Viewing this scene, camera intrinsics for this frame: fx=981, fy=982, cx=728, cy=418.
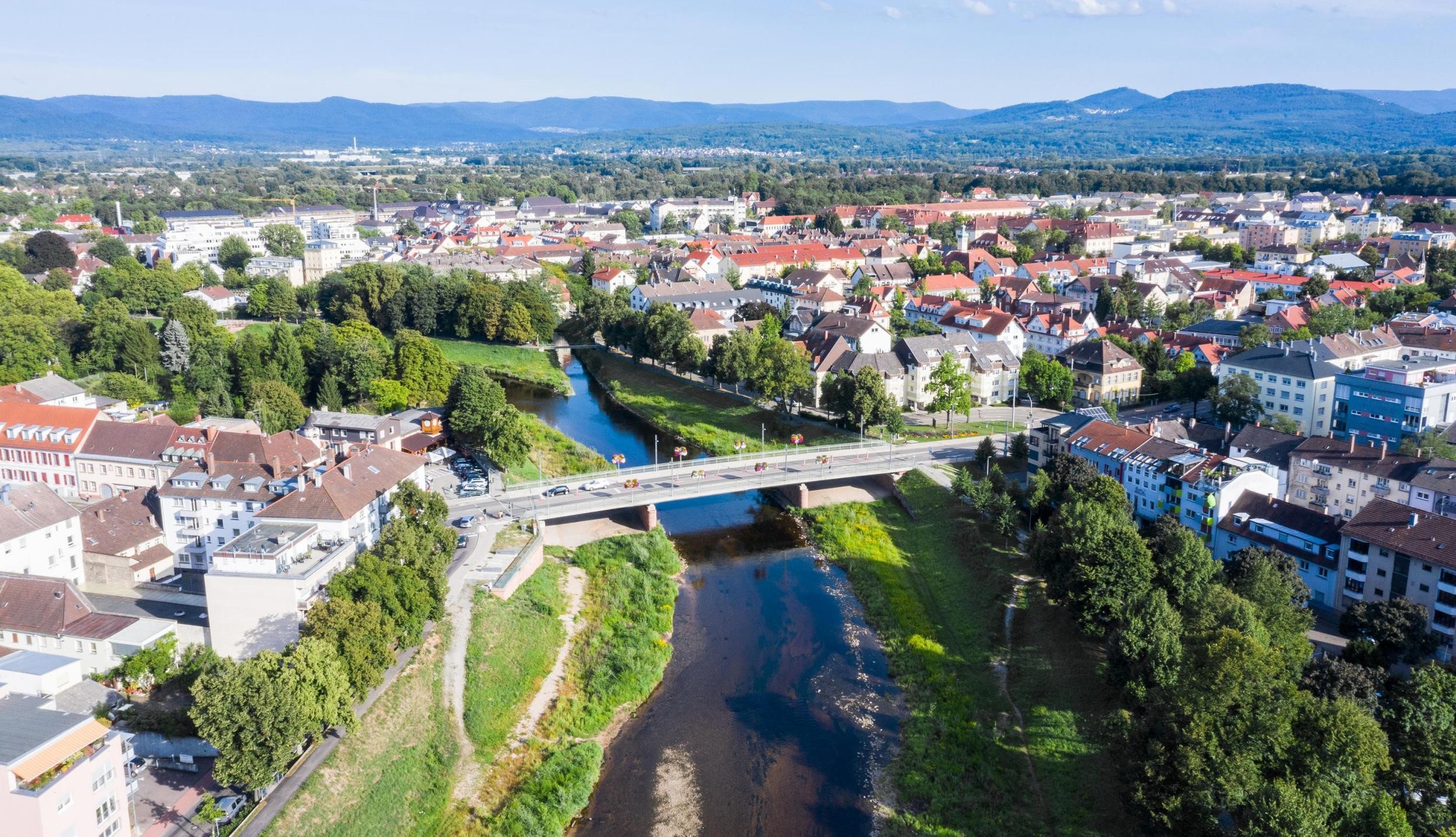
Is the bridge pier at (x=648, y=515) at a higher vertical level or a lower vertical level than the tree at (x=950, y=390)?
lower

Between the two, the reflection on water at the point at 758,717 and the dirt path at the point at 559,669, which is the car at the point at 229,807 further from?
the reflection on water at the point at 758,717

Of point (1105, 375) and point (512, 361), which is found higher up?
point (1105, 375)

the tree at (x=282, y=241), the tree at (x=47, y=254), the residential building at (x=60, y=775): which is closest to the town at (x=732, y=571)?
the residential building at (x=60, y=775)

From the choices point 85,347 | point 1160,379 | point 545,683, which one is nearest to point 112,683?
point 545,683

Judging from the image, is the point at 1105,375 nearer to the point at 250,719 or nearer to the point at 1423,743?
the point at 1423,743

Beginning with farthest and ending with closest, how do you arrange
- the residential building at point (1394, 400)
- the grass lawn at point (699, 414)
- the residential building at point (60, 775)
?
the grass lawn at point (699, 414)
the residential building at point (1394, 400)
the residential building at point (60, 775)

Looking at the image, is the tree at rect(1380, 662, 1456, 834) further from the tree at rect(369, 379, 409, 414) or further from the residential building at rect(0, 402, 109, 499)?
the tree at rect(369, 379, 409, 414)

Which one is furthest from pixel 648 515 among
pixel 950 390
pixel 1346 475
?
pixel 1346 475
